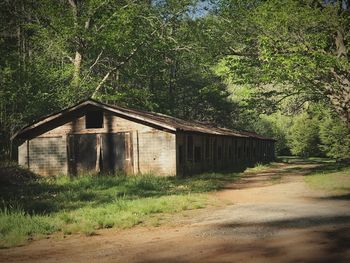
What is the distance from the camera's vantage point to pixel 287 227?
9453 millimetres

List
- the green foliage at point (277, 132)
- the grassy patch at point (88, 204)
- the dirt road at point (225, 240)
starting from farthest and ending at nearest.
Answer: the green foliage at point (277, 132) < the grassy patch at point (88, 204) < the dirt road at point (225, 240)

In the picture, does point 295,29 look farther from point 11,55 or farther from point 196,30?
point 11,55

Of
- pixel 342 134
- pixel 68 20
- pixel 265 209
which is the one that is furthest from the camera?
pixel 342 134

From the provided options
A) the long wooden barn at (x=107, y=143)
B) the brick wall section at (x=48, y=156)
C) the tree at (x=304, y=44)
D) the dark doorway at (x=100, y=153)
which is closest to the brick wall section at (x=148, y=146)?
the long wooden barn at (x=107, y=143)

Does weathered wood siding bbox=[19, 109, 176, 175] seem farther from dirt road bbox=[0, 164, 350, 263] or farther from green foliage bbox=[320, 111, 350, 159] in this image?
green foliage bbox=[320, 111, 350, 159]

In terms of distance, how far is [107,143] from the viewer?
2494 centimetres

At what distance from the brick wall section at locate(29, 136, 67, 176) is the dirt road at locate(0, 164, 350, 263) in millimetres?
15085

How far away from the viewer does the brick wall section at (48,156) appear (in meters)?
25.9

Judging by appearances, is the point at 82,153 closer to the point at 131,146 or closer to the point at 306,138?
the point at 131,146

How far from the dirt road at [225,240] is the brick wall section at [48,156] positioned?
15.1 meters

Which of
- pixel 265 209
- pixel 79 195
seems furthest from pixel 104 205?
pixel 265 209

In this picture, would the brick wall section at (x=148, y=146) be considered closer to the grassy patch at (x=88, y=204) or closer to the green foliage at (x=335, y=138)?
the grassy patch at (x=88, y=204)

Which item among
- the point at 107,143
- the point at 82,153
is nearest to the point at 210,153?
the point at 107,143

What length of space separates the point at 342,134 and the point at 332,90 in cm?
2824
